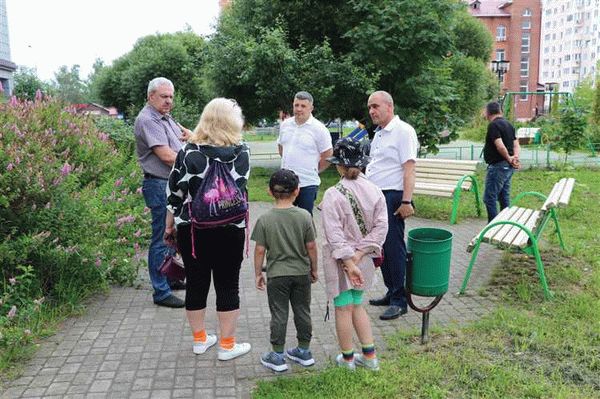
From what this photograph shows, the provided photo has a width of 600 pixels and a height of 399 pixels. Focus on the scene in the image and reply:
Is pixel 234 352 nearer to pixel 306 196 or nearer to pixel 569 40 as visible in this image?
pixel 306 196

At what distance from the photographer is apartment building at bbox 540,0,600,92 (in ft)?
297

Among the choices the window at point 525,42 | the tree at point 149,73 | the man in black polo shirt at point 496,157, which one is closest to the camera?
the man in black polo shirt at point 496,157

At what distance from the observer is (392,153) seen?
454 centimetres

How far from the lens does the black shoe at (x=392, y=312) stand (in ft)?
15.3

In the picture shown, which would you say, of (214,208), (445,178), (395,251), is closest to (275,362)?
(214,208)

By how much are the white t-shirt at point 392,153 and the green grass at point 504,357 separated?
126 centimetres

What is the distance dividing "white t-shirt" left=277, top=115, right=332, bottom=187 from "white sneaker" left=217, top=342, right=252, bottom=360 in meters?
2.17

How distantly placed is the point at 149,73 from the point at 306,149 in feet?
85.8

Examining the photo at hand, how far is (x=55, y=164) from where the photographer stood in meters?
5.08

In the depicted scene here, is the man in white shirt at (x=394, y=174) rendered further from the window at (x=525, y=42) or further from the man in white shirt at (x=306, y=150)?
the window at (x=525, y=42)

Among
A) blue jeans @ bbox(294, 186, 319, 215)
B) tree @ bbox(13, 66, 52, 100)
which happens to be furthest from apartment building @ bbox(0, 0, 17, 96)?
blue jeans @ bbox(294, 186, 319, 215)

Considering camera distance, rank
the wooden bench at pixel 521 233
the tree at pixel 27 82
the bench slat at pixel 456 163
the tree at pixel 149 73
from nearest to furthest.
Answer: the wooden bench at pixel 521 233, the bench slat at pixel 456 163, the tree at pixel 27 82, the tree at pixel 149 73

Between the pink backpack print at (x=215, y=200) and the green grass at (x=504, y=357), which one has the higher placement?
the pink backpack print at (x=215, y=200)

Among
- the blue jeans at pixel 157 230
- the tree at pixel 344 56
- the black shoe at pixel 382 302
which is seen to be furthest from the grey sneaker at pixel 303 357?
the tree at pixel 344 56
